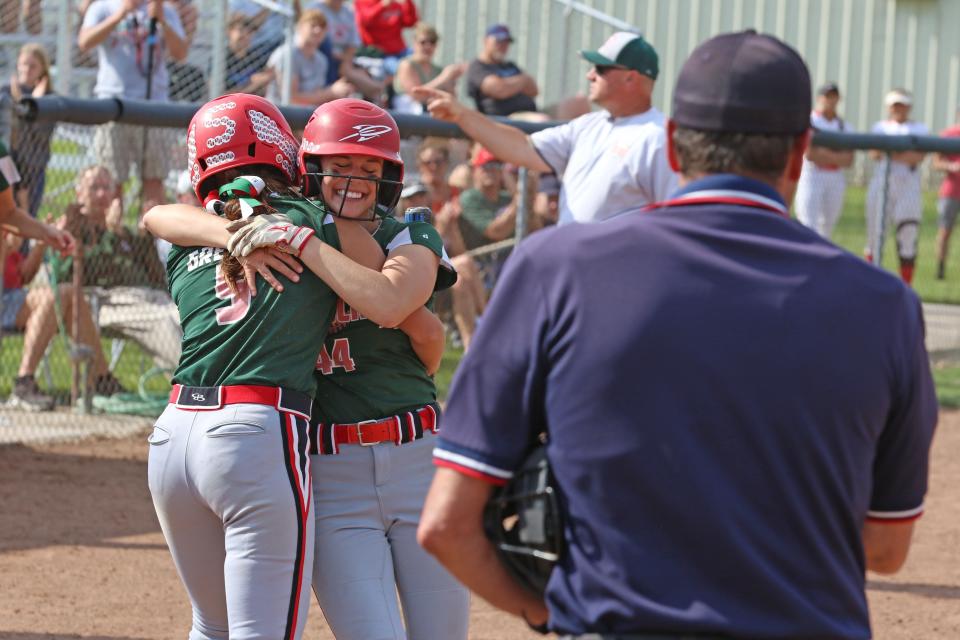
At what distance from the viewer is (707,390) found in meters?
1.93

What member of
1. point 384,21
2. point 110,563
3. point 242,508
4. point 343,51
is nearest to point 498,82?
point 343,51

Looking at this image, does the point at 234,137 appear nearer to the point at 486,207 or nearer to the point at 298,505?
the point at 298,505

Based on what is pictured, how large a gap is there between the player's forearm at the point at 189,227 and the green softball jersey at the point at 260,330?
52mm

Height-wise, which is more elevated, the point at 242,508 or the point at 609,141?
the point at 609,141

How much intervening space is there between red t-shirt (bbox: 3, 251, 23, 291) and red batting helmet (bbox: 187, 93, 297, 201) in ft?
18.4

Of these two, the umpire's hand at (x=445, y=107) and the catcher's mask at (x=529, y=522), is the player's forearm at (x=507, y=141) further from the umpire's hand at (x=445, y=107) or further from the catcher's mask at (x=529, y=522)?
the catcher's mask at (x=529, y=522)

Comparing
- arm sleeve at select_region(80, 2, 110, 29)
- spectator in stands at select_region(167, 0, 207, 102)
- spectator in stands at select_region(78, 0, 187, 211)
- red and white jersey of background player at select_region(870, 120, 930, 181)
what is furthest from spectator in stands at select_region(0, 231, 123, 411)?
red and white jersey of background player at select_region(870, 120, 930, 181)

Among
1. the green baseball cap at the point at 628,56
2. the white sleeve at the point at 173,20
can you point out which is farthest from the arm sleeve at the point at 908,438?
the white sleeve at the point at 173,20

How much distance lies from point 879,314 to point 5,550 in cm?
500

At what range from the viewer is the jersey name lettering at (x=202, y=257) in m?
3.20

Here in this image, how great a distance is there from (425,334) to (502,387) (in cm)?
131

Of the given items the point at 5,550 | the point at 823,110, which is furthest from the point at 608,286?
the point at 823,110

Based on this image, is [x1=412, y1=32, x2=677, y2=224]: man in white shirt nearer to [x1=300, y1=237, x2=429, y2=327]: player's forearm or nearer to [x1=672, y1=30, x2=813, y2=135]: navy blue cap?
[x1=300, y1=237, x2=429, y2=327]: player's forearm

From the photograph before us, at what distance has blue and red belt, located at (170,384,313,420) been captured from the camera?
10.0ft
